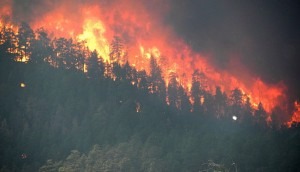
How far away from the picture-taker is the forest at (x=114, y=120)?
299ft

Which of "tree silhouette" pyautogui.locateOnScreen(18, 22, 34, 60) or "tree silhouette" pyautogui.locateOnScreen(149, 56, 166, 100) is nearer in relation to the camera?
"tree silhouette" pyautogui.locateOnScreen(18, 22, 34, 60)

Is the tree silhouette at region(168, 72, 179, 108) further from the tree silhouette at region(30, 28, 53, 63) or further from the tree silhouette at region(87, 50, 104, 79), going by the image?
the tree silhouette at region(30, 28, 53, 63)

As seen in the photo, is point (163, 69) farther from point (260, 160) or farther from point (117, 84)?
point (260, 160)

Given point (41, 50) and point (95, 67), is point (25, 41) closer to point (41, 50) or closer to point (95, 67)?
point (41, 50)

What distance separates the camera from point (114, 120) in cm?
10819

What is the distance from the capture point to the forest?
91250 mm

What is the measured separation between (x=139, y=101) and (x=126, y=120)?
12.4 metres

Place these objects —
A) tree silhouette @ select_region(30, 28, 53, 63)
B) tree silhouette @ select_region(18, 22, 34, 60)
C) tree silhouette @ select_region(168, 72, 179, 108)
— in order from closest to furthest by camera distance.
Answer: tree silhouette @ select_region(30, 28, 53, 63) → tree silhouette @ select_region(18, 22, 34, 60) → tree silhouette @ select_region(168, 72, 179, 108)

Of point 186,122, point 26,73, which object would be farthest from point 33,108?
point 186,122

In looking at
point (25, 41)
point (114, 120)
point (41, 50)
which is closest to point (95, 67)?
point (41, 50)

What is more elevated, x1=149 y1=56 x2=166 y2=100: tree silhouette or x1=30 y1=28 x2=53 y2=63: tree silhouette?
x1=30 y1=28 x2=53 y2=63: tree silhouette

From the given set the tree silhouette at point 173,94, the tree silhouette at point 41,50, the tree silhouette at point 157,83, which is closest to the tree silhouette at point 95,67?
the tree silhouette at point 41,50

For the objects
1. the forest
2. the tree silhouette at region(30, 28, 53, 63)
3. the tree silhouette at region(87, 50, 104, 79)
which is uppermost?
the tree silhouette at region(30, 28, 53, 63)

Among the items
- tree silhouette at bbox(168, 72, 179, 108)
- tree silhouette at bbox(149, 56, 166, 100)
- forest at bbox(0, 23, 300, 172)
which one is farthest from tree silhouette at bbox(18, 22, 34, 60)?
tree silhouette at bbox(168, 72, 179, 108)
